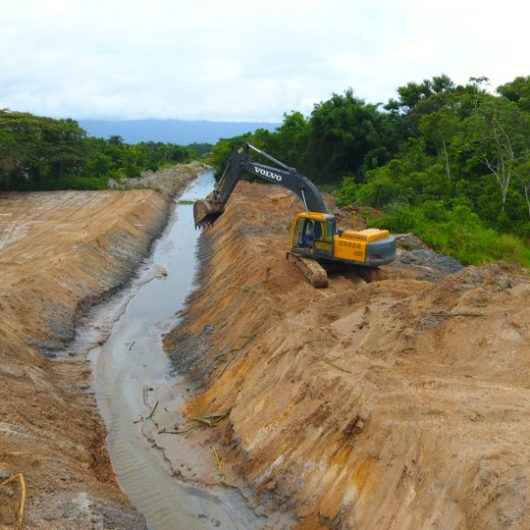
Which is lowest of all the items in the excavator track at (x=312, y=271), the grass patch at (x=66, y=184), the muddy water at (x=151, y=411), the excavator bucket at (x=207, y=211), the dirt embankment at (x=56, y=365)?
the muddy water at (x=151, y=411)

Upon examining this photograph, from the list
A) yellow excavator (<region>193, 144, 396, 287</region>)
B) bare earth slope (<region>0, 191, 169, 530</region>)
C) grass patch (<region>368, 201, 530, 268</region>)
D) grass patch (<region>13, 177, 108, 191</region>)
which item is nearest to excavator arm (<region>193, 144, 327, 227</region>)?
yellow excavator (<region>193, 144, 396, 287</region>)

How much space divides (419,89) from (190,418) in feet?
136

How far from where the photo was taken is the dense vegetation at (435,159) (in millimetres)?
27312

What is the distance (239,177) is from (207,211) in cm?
162

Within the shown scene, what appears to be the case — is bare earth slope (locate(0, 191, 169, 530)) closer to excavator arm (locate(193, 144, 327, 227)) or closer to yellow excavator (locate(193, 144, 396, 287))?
excavator arm (locate(193, 144, 327, 227))

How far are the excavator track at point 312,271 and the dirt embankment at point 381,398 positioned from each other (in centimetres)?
55

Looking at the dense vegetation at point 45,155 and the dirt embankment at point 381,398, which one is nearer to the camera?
the dirt embankment at point 381,398

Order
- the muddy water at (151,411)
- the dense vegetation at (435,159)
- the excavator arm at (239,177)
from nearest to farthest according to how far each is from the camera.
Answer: the muddy water at (151,411), the excavator arm at (239,177), the dense vegetation at (435,159)

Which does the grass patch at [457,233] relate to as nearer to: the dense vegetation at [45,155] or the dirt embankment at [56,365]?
the dirt embankment at [56,365]

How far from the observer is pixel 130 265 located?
2762cm

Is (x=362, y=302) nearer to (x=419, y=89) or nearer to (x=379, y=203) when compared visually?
(x=379, y=203)

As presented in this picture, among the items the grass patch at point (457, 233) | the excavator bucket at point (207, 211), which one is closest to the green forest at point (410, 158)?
the grass patch at point (457, 233)

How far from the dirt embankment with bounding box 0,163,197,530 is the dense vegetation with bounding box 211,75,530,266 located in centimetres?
1313

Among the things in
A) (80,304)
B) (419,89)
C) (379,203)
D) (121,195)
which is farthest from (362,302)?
(419,89)
